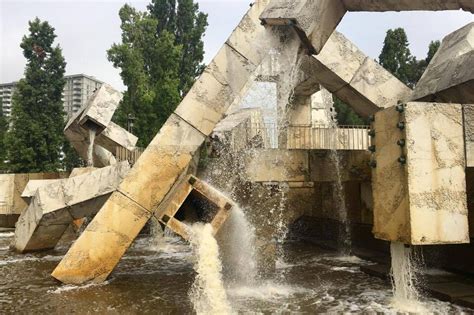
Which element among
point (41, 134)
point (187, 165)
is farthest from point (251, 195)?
point (41, 134)

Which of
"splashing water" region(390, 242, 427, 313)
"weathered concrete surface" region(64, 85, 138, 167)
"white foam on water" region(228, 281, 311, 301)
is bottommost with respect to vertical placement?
"white foam on water" region(228, 281, 311, 301)

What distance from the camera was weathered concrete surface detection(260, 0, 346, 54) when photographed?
6.20 m

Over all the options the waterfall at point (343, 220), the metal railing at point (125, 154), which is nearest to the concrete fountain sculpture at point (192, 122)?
the waterfall at point (343, 220)

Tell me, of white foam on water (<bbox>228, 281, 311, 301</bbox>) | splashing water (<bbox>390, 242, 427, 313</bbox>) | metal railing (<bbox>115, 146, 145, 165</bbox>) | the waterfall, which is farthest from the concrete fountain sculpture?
metal railing (<bbox>115, 146, 145, 165</bbox>)

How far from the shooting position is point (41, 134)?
21.6 metres

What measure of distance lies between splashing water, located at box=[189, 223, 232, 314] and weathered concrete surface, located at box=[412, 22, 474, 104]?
14.3 feet

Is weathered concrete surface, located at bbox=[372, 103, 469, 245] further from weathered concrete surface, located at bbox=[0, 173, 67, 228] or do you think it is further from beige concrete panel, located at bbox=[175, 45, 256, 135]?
weathered concrete surface, located at bbox=[0, 173, 67, 228]

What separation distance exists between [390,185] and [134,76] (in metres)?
16.0

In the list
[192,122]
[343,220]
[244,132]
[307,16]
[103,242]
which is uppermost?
[307,16]

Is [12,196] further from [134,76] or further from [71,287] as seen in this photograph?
[71,287]

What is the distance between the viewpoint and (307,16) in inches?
244

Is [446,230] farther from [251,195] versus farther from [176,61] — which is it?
[176,61]

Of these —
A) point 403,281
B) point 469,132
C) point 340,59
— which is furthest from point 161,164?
point 340,59

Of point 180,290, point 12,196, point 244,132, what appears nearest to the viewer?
point 180,290
